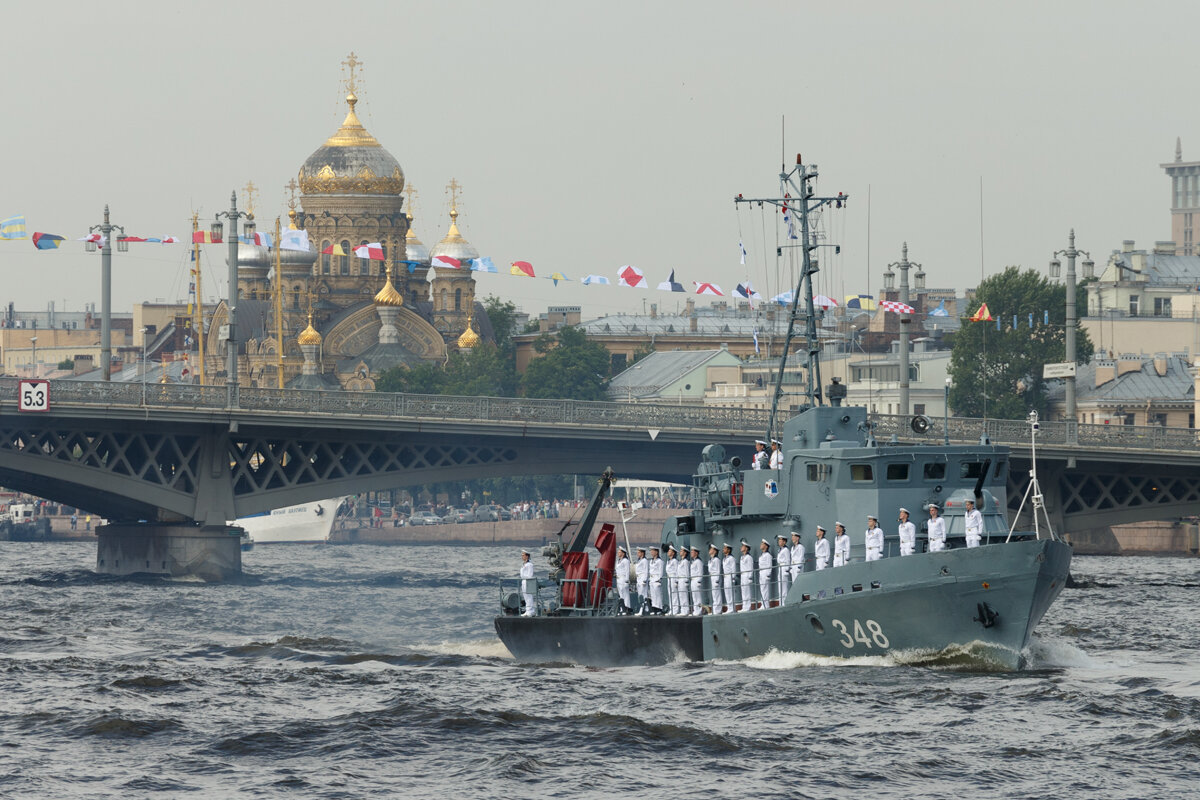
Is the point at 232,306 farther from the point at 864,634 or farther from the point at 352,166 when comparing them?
the point at 352,166

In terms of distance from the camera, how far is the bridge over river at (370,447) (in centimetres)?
8612

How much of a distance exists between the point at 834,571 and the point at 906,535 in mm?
1564

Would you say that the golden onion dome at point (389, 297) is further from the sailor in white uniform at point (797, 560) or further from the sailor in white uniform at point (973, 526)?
the sailor in white uniform at point (973, 526)

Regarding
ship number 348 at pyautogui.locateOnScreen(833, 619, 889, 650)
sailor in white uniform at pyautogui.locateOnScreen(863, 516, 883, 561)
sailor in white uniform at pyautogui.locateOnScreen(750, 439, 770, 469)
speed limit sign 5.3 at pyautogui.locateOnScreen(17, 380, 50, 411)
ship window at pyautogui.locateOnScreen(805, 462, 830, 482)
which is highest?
speed limit sign 5.3 at pyautogui.locateOnScreen(17, 380, 50, 411)

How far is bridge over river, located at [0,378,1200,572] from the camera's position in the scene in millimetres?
86125

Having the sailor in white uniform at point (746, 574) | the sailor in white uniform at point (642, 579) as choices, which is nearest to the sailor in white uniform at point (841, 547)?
the sailor in white uniform at point (746, 574)

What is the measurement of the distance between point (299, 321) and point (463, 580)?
111560 mm

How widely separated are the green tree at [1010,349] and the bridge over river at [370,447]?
3396 cm

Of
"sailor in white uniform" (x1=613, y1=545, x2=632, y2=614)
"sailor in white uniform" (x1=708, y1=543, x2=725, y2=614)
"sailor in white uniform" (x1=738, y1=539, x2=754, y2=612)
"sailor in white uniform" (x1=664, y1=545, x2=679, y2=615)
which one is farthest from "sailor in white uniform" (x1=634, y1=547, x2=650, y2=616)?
"sailor in white uniform" (x1=738, y1=539, x2=754, y2=612)

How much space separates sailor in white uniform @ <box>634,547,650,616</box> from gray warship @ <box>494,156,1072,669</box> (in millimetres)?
169

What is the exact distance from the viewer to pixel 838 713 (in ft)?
128

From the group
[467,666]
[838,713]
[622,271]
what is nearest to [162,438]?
[622,271]

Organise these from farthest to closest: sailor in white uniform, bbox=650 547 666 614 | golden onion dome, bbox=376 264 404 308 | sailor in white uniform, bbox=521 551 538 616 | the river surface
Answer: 1. golden onion dome, bbox=376 264 404 308
2. sailor in white uniform, bbox=521 551 538 616
3. sailor in white uniform, bbox=650 547 666 614
4. the river surface

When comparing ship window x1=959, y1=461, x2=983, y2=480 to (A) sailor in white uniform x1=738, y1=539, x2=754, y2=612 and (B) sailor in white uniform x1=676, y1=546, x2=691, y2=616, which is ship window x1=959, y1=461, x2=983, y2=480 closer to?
(A) sailor in white uniform x1=738, y1=539, x2=754, y2=612
